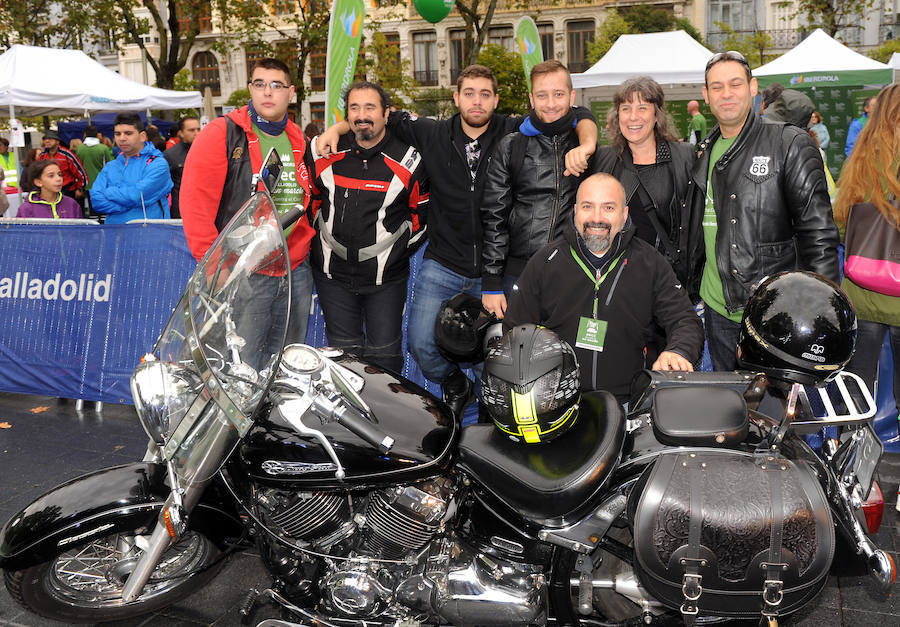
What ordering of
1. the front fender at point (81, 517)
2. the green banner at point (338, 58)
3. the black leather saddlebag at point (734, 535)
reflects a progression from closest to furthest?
the black leather saddlebag at point (734, 535), the front fender at point (81, 517), the green banner at point (338, 58)

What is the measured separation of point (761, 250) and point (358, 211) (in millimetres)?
1973

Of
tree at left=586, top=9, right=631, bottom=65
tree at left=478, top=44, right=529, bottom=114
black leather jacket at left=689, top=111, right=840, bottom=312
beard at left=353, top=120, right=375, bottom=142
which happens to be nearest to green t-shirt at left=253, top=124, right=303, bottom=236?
beard at left=353, top=120, right=375, bottom=142

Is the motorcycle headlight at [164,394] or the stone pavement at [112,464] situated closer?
the motorcycle headlight at [164,394]

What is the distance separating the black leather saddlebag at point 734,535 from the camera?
6.99 ft

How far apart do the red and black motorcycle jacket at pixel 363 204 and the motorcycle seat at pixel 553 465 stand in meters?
1.78

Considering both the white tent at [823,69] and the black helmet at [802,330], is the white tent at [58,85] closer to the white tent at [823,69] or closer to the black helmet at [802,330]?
the white tent at [823,69]

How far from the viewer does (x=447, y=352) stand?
3.84 m

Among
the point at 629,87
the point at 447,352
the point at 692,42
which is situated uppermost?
the point at 692,42

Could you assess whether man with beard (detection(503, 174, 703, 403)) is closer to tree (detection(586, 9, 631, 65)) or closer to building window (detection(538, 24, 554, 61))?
tree (detection(586, 9, 631, 65))

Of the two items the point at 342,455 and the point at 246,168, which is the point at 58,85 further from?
the point at 342,455

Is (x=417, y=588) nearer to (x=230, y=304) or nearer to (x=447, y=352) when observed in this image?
(x=230, y=304)

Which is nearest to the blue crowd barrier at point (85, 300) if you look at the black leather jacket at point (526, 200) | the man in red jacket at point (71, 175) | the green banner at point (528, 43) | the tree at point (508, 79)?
the black leather jacket at point (526, 200)

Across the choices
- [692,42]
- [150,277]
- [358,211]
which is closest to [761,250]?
[358,211]

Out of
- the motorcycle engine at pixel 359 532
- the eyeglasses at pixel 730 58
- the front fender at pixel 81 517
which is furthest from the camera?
the eyeglasses at pixel 730 58
